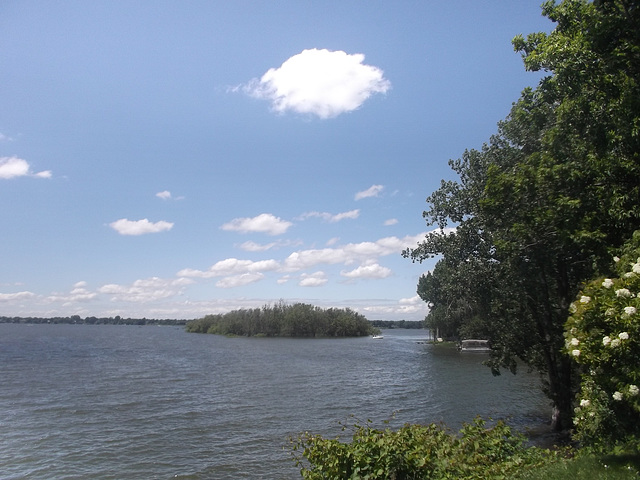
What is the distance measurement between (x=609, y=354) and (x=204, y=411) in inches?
889

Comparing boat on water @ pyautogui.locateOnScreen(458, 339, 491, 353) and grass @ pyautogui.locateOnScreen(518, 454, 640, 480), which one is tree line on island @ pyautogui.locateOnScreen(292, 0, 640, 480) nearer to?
grass @ pyautogui.locateOnScreen(518, 454, 640, 480)

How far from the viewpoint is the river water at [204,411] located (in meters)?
15.9

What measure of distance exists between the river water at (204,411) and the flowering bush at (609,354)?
6282 mm

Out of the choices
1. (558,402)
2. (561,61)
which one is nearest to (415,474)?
(561,61)

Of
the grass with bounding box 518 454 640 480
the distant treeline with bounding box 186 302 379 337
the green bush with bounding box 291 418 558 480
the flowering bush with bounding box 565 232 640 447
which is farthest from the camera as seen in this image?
the distant treeline with bounding box 186 302 379 337

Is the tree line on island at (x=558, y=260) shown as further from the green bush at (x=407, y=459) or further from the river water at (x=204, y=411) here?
the river water at (x=204, y=411)

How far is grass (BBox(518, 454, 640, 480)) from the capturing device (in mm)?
6734

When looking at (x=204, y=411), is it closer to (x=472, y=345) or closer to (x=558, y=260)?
(x=558, y=260)

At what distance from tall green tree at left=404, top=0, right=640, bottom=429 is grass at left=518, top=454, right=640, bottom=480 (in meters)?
1.75

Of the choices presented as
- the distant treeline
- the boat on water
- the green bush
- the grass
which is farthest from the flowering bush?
the distant treeline

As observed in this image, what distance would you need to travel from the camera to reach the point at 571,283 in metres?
16.0

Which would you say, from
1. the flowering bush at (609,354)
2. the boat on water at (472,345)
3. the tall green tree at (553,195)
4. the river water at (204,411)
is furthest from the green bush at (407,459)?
the boat on water at (472,345)

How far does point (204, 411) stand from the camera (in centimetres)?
2477

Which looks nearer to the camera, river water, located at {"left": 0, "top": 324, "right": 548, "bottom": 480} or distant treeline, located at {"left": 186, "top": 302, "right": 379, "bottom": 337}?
river water, located at {"left": 0, "top": 324, "right": 548, "bottom": 480}
